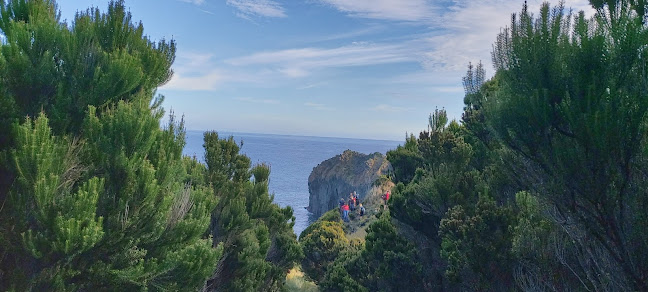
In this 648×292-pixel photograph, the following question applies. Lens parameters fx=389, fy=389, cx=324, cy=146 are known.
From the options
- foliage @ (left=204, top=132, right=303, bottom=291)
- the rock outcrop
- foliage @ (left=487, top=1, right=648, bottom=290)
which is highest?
foliage @ (left=487, top=1, right=648, bottom=290)

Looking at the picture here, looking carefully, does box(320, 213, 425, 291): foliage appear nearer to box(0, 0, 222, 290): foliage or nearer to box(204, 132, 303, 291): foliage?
box(204, 132, 303, 291): foliage

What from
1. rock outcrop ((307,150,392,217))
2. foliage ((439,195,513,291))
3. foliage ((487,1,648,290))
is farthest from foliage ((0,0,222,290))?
rock outcrop ((307,150,392,217))

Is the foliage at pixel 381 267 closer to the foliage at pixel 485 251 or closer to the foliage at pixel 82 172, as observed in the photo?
the foliage at pixel 485 251

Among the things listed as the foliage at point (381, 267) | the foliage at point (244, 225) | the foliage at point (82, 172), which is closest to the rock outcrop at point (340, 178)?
A: the foliage at point (381, 267)

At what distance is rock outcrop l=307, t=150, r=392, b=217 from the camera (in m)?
71.2

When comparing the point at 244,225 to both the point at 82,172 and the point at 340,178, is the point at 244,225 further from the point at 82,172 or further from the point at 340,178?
the point at 340,178

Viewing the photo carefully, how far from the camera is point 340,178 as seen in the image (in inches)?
2960

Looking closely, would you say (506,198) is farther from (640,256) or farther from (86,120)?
(86,120)

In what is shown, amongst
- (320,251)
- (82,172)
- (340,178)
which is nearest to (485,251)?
(82,172)

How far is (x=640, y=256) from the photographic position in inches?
219

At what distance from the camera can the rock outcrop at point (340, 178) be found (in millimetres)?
71188

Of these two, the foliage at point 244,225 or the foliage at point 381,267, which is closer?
the foliage at point 244,225

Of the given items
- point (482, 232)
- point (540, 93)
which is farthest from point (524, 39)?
point (482, 232)

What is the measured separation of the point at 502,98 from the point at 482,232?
4.85 meters
